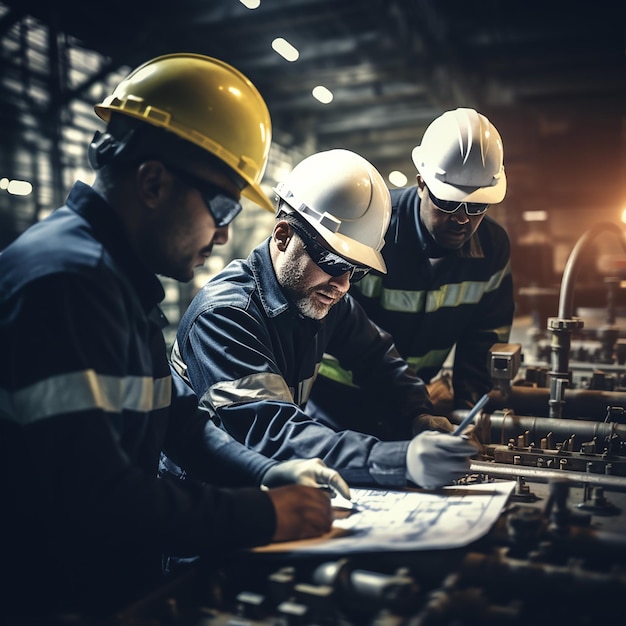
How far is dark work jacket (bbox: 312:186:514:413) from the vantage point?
2701 millimetres

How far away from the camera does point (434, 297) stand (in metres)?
2.74

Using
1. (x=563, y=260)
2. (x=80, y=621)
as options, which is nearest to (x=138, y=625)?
(x=80, y=621)

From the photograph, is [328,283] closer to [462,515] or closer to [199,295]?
[199,295]

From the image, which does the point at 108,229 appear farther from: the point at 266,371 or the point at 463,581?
the point at 463,581

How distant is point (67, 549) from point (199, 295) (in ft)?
3.14

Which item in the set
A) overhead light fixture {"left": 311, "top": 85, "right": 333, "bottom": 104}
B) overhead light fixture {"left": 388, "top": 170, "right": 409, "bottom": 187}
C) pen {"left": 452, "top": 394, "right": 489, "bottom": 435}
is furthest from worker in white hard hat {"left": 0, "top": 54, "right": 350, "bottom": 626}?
overhead light fixture {"left": 388, "top": 170, "right": 409, "bottom": 187}

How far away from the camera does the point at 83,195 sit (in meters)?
1.23

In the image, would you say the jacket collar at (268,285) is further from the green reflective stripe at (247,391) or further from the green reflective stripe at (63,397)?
the green reflective stripe at (63,397)

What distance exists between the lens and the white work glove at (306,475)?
55.9 inches

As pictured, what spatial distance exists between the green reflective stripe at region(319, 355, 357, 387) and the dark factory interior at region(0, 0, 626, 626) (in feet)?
1.87

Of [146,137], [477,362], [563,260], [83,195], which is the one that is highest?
[563,260]

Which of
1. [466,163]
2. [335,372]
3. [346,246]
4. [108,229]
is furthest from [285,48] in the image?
[108,229]

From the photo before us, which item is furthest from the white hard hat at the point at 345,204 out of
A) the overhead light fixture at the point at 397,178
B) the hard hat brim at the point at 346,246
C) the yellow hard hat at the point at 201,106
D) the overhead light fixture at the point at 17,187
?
the overhead light fixture at the point at 397,178

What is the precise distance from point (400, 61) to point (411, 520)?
766cm
